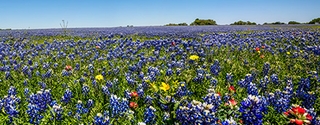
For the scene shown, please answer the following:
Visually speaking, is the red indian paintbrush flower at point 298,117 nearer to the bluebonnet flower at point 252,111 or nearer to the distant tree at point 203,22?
the bluebonnet flower at point 252,111

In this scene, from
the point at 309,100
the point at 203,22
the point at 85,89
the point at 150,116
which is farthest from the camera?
the point at 203,22

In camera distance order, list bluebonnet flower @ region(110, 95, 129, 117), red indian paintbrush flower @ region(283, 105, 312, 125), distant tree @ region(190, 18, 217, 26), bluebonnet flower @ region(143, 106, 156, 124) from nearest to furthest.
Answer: red indian paintbrush flower @ region(283, 105, 312, 125) → bluebonnet flower @ region(143, 106, 156, 124) → bluebonnet flower @ region(110, 95, 129, 117) → distant tree @ region(190, 18, 217, 26)

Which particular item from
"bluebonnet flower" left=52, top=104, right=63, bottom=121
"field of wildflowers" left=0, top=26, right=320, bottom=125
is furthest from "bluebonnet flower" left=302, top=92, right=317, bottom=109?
"bluebonnet flower" left=52, top=104, right=63, bottom=121

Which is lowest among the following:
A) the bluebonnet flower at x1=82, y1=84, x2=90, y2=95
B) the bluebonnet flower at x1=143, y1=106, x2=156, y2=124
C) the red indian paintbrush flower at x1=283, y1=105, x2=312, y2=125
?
the bluebonnet flower at x1=82, y1=84, x2=90, y2=95

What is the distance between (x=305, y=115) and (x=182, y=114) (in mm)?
1025

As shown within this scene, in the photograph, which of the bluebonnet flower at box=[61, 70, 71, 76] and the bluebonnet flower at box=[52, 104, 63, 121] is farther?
the bluebonnet flower at box=[61, 70, 71, 76]

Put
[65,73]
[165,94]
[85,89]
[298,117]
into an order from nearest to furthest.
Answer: [298,117]
[165,94]
[85,89]
[65,73]

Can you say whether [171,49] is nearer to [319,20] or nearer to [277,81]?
[277,81]

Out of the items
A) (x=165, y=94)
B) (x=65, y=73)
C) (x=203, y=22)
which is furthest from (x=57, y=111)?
(x=203, y=22)

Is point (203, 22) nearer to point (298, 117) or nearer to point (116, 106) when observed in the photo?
point (116, 106)

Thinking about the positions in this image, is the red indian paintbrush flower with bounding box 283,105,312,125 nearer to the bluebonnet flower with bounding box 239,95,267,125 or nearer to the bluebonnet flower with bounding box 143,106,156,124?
the bluebonnet flower with bounding box 239,95,267,125

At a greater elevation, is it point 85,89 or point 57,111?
point 57,111

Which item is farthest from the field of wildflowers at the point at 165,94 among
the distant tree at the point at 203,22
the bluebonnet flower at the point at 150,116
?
the distant tree at the point at 203,22

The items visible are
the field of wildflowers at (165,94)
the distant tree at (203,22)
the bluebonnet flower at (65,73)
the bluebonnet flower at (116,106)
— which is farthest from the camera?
the distant tree at (203,22)
